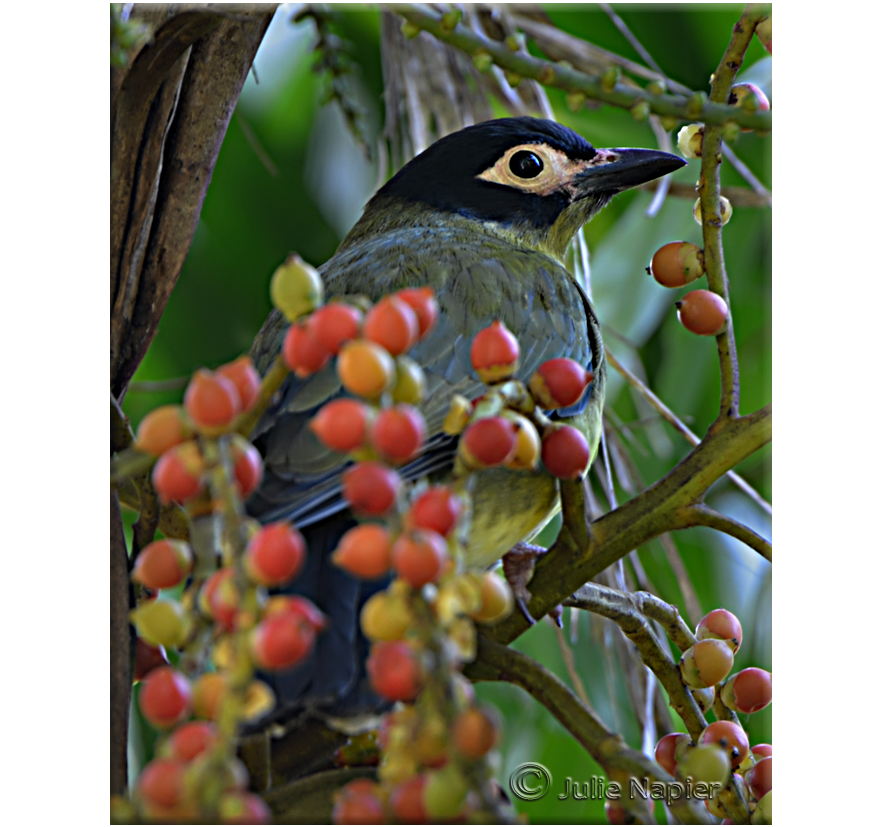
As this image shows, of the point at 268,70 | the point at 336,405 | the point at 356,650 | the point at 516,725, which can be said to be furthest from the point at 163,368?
the point at 336,405

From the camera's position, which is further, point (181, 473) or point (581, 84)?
point (581, 84)

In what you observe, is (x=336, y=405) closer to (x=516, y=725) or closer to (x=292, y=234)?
(x=516, y=725)

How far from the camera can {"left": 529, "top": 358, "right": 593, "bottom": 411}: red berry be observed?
0.70 metres

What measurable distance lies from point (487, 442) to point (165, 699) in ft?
0.73

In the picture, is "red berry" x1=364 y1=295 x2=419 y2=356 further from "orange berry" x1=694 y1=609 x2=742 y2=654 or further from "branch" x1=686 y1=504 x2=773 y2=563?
"orange berry" x1=694 y1=609 x2=742 y2=654

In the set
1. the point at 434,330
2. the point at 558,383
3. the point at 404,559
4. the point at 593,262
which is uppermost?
the point at 593,262

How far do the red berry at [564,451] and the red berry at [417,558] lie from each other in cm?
25

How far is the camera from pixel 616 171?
1.54m

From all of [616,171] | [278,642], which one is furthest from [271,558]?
[616,171]

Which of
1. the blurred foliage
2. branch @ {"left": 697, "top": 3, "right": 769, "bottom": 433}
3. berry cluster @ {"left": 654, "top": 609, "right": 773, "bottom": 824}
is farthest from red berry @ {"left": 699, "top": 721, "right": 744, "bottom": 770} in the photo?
the blurred foliage

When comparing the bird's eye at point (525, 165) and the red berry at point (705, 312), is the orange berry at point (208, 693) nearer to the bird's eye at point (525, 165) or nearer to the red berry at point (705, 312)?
the red berry at point (705, 312)

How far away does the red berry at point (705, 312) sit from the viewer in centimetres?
91

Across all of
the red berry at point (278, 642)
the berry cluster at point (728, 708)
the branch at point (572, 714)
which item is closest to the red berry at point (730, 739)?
the berry cluster at point (728, 708)
